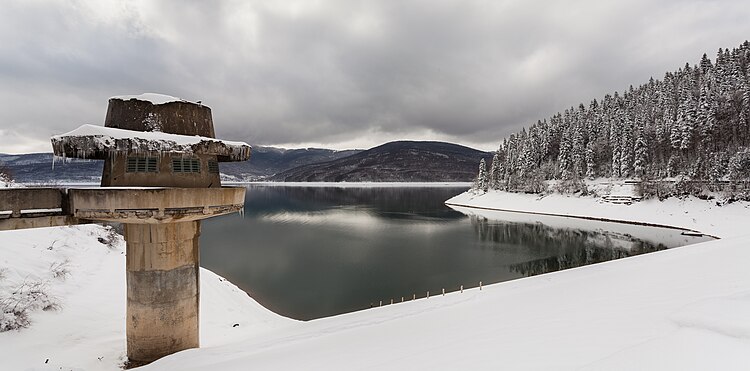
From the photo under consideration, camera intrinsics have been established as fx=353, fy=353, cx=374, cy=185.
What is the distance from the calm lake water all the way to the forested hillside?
22.0 m

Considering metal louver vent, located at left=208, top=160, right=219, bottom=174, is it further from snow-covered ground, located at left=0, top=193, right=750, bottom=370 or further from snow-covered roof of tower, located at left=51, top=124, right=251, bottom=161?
snow-covered ground, located at left=0, top=193, right=750, bottom=370

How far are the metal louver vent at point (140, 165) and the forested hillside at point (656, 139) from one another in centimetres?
7356

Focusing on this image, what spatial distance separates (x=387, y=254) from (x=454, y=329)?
2738 centimetres

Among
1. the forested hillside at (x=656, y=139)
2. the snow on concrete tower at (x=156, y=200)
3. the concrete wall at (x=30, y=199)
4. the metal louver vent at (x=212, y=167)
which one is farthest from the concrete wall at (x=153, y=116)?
the forested hillside at (x=656, y=139)

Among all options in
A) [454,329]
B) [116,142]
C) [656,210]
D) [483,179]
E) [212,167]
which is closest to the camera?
[116,142]

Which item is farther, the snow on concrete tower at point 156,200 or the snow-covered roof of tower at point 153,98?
the snow-covered roof of tower at point 153,98

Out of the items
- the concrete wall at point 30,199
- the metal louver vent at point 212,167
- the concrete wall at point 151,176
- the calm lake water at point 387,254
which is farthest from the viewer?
the calm lake water at point 387,254

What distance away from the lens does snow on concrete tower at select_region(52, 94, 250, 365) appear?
960 centimetres

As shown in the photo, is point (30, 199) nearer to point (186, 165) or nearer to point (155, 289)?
point (186, 165)

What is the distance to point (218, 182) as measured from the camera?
12031 mm

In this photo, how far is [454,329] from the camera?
33.1 feet

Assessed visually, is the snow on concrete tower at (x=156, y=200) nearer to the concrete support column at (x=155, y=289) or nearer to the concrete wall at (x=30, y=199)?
the concrete support column at (x=155, y=289)


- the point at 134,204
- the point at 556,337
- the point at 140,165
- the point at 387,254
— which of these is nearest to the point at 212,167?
the point at 140,165

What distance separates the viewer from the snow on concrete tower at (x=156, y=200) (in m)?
9.60
